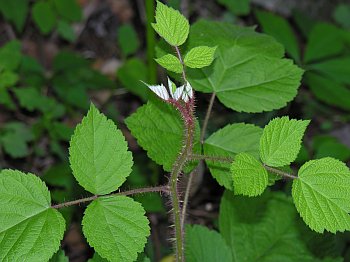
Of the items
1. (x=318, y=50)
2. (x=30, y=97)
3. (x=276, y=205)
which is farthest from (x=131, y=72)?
(x=276, y=205)

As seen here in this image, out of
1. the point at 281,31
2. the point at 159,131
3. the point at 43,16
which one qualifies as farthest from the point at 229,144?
the point at 43,16

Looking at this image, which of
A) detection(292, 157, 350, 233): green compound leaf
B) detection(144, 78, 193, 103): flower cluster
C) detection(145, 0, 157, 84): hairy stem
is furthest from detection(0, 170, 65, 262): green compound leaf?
detection(145, 0, 157, 84): hairy stem

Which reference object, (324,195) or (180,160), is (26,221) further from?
(324,195)

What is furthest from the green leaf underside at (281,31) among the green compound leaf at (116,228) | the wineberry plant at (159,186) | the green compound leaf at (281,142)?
the green compound leaf at (116,228)

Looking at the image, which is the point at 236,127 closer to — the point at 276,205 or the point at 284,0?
the point at 276,205

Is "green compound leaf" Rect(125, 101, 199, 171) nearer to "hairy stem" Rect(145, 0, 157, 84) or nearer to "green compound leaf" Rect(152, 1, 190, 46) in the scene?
"green compound leaf" Rect(152, 1, 190, 46)

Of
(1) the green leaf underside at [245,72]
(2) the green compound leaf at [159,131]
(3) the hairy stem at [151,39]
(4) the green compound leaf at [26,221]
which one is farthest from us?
(3) the hairy stem at [151,39]

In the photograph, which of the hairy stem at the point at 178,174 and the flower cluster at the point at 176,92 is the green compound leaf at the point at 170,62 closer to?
the flower cluster at the point at 176,92
